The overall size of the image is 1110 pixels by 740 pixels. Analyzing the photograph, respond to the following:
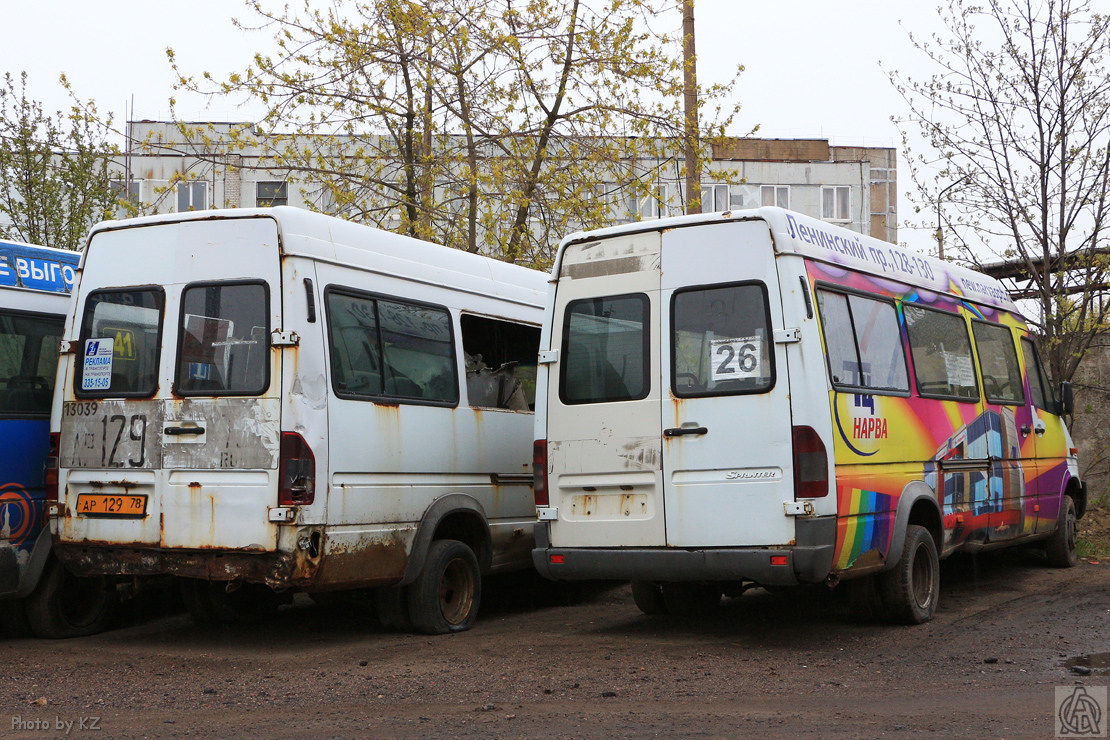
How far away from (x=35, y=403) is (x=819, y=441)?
5.12m

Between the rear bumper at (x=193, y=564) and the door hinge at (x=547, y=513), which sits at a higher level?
the door hinge at (x=547, y=513)

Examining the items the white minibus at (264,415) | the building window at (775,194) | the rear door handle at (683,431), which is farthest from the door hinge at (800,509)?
the building window at (775,194)

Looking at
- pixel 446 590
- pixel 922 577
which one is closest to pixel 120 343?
pixel 446 590

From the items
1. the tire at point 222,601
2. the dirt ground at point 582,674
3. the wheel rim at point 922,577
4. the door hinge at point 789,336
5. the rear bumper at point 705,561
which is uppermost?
the door hinge at point 789,336

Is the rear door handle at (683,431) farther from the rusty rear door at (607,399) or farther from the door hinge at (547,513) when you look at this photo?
the door hinge at (547,513)

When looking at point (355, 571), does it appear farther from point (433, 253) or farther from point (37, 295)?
point (37, 295)

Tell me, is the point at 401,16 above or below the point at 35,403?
above

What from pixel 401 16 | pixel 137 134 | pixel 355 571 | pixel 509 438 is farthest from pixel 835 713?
pixel 137 134

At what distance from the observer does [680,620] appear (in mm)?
8805

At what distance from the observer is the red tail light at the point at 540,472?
7.94 m

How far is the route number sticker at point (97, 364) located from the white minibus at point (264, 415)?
0.01 m

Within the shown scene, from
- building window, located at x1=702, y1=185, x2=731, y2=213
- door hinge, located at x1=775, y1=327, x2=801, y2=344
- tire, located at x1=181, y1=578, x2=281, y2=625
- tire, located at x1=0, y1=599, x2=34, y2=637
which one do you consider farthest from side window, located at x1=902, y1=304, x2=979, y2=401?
building window, located at x1=702, y1=185, x2=731, y2=213

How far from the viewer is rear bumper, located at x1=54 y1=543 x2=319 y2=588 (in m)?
6.99

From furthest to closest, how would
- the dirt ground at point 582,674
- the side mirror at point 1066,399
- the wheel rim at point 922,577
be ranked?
1. the side mirror at point 1066,399
2. the wheel rim at point 922,577
3. the dirt ground at point 582,674
